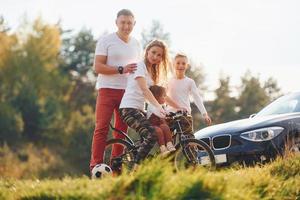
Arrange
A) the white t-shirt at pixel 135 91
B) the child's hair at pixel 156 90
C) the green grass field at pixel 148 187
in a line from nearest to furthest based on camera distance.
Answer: the green grass field at pixel 148 187, the white t-shirt at pixel 135 91, the child's hair at pixel 156 90

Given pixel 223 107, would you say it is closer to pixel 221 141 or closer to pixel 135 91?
pixel 221 141

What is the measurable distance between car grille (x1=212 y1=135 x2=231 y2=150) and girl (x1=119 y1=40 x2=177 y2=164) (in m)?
2.44

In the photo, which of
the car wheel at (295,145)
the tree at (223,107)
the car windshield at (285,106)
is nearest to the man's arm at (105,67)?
the car wheel at (295,145)

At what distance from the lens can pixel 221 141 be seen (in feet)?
34.6

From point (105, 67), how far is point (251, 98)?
2189 inches

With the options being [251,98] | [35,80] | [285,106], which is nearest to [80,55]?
[35,80]

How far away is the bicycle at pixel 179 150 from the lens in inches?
327

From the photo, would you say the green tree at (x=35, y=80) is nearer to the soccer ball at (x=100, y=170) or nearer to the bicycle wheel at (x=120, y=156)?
the bicycle wheel at (x=120, y=156)

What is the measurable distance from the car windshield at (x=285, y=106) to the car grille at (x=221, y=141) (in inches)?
48.4

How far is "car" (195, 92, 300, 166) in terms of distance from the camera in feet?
33.6

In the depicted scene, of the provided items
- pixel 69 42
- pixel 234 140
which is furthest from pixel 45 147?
pixel 234 140

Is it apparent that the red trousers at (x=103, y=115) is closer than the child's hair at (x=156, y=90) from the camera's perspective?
No

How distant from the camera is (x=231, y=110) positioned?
6159cm

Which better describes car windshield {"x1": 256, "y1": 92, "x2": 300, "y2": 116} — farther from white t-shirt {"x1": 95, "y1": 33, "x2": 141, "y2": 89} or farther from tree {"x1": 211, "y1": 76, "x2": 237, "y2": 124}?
tree {"x1": 211, "y1": 76, "x2": 237, "y2": 124}
